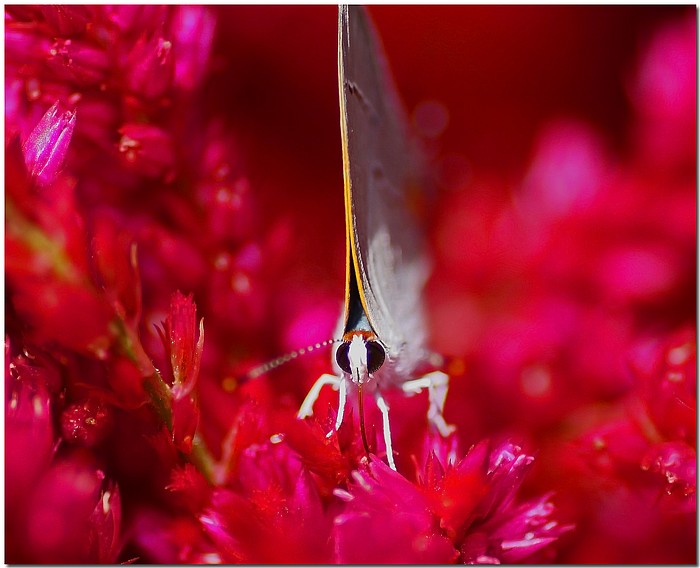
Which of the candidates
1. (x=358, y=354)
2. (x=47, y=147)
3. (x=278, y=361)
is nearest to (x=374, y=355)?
(x=358, y=354)

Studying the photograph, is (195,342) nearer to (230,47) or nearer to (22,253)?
(22,253)

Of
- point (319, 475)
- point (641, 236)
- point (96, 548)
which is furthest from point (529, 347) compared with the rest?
point (96, 548)

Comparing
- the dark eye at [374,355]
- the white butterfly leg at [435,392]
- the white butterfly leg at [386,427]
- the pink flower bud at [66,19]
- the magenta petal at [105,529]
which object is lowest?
the magenta petal at [105,529]

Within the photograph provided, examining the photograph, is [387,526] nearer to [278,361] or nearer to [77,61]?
[278,361]

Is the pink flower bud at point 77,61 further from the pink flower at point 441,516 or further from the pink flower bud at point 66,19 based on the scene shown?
the pink flower at point 441,516

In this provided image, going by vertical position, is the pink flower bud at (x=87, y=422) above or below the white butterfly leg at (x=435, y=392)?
above

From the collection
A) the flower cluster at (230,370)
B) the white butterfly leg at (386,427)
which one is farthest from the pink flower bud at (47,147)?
the white butterfly leg at (386,427)

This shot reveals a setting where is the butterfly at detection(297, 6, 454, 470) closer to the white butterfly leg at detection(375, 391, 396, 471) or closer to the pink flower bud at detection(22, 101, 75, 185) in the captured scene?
the white butterfly leg at detection(375, 391, 396, 471)
